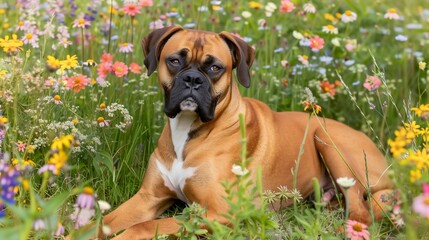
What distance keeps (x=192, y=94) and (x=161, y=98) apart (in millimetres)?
1328

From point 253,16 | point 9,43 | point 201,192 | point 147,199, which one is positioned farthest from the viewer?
point 253,16

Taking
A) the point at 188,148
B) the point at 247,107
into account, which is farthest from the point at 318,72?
the point at 188,148

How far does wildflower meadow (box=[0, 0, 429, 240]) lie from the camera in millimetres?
3182

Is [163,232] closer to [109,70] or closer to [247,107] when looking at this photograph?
[247,107]

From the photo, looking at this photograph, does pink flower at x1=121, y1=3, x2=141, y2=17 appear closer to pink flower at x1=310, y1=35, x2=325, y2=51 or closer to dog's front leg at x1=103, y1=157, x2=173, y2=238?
dog's front leg at x1=103, y1=157, x2=173, y2=238

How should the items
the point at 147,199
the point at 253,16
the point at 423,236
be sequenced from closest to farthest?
the point at 423,236
the point at 147,199
the point at 253,16

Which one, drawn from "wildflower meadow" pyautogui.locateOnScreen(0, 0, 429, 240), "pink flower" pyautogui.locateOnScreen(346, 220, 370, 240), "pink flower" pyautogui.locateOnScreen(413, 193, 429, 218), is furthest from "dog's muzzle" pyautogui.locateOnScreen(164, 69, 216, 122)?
"pink flower" pyautogui.locateOnScreen(413, 193, 429, 218)

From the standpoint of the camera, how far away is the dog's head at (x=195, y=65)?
4.02 meters

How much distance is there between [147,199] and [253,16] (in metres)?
3.08

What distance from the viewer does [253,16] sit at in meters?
6.98

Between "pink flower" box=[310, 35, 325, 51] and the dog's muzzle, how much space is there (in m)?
1.78

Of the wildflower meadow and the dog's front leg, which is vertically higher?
the wildflower meadow

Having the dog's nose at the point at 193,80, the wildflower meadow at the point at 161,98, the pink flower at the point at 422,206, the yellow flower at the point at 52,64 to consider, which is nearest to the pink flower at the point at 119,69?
the wildflower meadow at the point at 161,98

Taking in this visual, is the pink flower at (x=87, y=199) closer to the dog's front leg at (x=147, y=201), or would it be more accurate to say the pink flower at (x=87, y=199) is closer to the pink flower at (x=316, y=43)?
the dog's front leg at (x=147, y=201)
